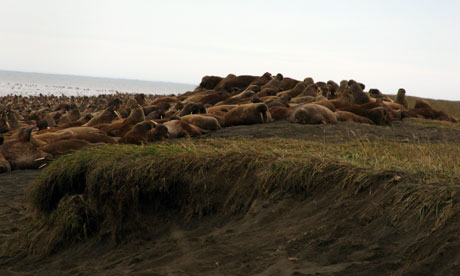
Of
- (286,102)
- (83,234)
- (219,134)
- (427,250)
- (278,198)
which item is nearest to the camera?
(427,250)

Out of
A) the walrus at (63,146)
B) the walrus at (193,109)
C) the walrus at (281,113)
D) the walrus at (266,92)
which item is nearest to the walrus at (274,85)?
the walrus at (266,92)

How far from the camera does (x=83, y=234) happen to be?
6.82 metres

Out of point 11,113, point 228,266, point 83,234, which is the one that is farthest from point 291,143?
point 11,113

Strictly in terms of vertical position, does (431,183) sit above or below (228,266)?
above

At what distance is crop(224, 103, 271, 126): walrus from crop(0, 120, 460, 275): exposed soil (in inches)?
255

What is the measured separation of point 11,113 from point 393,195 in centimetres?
1353

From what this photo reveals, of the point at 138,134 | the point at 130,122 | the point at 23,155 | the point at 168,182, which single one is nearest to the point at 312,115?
the point at 130,122

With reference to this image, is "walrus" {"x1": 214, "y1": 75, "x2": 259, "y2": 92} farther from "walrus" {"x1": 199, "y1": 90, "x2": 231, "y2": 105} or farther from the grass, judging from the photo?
the grass

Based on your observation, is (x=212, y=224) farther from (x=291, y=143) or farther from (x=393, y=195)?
(x=291, y=143)

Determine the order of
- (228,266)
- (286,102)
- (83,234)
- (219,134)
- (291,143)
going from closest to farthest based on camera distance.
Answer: (228,266), (83,234), (291,143), (219,134), (286,102)

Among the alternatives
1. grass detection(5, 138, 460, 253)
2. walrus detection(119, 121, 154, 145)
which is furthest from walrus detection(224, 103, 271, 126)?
grass detection(5, 138, 460, 253)

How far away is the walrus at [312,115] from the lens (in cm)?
1261

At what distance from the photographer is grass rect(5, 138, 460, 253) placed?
5.94m

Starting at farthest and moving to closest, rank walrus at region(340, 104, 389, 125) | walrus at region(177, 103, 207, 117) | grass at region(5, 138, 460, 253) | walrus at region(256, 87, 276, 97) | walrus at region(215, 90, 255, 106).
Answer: walrus at region(256, 87, 276, 97)
walrus at region(215, 90, 255, 106)
walrus at region(177, 103, 207, 117)
walrus at region(340, 104, 389, 125)
grass at region(5, 138, 460, 253)
